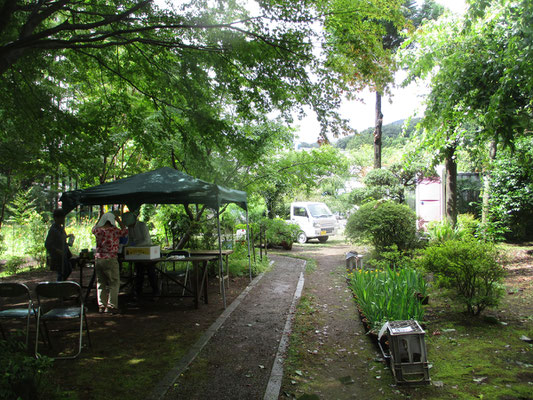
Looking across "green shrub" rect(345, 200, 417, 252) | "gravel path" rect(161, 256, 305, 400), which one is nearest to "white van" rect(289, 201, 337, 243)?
"green shrub" rect(345, 200, 417, 252)

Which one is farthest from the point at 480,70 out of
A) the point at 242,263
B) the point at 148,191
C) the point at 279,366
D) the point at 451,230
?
the point at 242,263

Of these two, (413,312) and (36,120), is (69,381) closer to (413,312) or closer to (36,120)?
(413,312)

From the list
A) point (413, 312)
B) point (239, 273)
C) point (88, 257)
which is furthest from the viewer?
point (239, 273)

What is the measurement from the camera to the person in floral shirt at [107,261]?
236 inches

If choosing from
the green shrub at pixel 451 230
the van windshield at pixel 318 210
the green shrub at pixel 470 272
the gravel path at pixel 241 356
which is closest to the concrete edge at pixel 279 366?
the gravel path at pixel 241 356

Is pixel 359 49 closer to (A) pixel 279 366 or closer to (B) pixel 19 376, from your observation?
(A) pixel 279 366

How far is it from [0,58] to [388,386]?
540cm

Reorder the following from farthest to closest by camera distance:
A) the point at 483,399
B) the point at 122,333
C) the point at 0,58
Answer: the point at 122,333 → the point at 0,58 → the point at 483,399

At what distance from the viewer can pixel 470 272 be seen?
197 inches

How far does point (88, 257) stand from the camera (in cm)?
694

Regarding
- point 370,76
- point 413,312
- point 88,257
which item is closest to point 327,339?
point 413,312

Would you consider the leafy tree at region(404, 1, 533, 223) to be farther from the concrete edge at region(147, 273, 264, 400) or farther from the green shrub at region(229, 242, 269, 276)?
the green shrub at region(229, 242, 269, 276)

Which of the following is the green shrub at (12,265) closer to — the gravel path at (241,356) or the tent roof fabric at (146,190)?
the tent roof fabric at (146,190)

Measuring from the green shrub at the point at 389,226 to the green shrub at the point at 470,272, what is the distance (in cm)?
508
